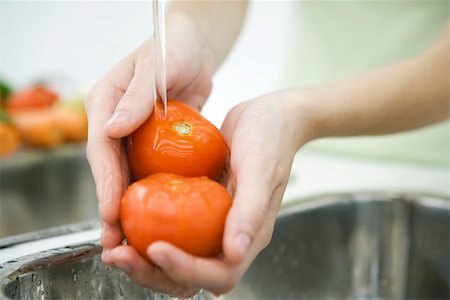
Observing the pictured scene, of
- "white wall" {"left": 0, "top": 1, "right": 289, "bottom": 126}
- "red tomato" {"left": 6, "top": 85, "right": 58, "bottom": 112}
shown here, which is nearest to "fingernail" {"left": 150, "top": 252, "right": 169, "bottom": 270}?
"red tomato" {"left": 6, "top": 85, "right": 58, "bottom": 112}

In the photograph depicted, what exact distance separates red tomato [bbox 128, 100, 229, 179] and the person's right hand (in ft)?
0.04

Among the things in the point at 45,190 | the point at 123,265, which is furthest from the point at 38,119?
the point at 123,265

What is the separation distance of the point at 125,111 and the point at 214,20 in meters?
0.42

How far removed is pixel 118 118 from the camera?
2.05 ft

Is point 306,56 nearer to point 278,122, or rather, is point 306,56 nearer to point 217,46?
point 217,46

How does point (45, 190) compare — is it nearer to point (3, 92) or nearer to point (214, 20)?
point (3, 92)

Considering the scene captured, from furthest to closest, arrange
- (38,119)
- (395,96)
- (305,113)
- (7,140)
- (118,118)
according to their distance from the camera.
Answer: (38,119) → (7,140) → (395,96) → (305,113) → (118,118)

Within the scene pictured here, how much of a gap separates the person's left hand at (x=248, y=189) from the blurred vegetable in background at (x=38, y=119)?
0.78 metres

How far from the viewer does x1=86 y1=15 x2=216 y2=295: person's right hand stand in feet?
1.89

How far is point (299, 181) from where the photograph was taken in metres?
1.11

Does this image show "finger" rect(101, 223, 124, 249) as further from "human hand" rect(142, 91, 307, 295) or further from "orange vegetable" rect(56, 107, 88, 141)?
"orange vegetable" rect(56, 107, 88, 141)

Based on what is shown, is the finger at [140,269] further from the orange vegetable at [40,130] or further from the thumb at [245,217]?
the orange vegetable at [40,130]

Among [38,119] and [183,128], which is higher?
[183,128]

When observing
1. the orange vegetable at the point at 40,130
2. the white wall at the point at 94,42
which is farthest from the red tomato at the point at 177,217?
the white wall at the point at 94,42
